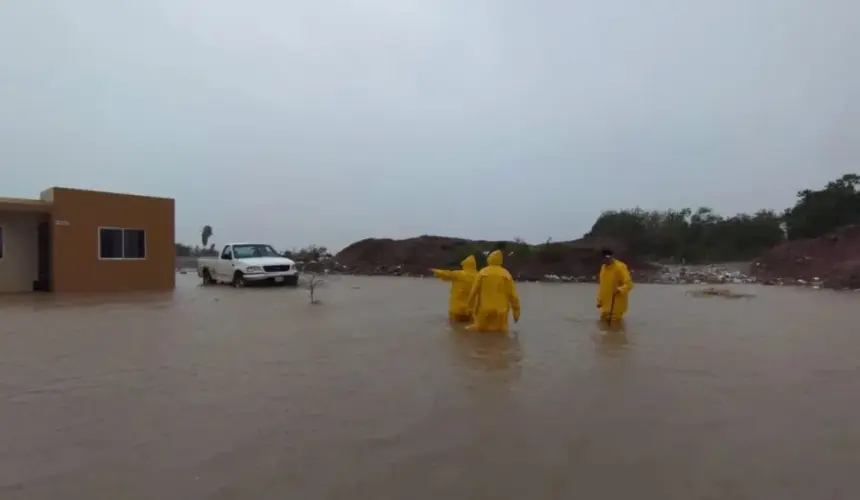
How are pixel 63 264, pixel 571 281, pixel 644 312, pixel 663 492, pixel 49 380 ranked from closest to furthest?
pixel 663 492 < pixel 49 380 < pixel 644 312 < pixel 63 264 < pixel 571 281

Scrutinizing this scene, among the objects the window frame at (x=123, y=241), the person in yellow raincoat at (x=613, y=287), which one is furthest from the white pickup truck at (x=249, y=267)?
the person in yellow raincoat at (x=613, y=287)

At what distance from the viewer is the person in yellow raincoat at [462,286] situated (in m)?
10.8

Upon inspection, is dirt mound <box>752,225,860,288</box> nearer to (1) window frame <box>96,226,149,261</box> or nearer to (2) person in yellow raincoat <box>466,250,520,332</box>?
(2) person in yellow raincoat <box>466,250,520,332</box>

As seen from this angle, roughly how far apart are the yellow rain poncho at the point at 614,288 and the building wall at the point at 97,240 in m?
14.0

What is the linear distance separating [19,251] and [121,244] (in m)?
2.55

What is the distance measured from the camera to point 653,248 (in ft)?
163

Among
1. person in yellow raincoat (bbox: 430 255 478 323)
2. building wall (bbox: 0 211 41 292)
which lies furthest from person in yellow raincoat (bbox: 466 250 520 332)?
building wall (bbox: 0 211 41 292)

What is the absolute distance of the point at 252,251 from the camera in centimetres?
2206

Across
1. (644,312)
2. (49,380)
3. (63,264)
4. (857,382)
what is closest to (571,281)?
(644,312)

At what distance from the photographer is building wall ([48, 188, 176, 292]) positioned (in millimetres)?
17500

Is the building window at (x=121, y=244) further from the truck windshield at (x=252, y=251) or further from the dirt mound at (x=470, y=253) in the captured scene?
the dirt mound at (x=470, y=253)

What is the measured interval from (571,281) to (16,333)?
2643cm

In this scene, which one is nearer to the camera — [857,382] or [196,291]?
[857,382]

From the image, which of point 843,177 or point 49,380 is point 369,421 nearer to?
point 49,380
